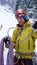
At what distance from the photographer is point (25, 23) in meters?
1.30

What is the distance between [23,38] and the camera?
129 centimetres

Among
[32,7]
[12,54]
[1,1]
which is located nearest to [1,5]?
[1,1]

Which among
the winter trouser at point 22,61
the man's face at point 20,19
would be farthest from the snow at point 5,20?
the winter trouser at point 22,61

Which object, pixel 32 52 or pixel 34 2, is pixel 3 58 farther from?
pixel 34 2

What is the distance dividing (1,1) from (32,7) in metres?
0.18

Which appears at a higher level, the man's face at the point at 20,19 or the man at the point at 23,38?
the man's face at the point at 20,19

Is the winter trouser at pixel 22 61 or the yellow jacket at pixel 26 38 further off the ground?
A: the yellow jacket at pixel 26 38

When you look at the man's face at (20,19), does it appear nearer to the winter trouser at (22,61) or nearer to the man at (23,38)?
the man at (23,38)

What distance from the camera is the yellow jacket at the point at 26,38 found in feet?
4.25

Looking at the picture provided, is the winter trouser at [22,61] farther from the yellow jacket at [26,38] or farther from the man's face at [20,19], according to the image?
the man's face at [20,19]

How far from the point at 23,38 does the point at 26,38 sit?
0.6 inches

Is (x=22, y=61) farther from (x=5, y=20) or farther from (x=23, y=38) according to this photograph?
(x=5, y=20)

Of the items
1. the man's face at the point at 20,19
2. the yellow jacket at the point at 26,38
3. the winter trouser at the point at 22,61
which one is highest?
the man's face at the point at 20,19

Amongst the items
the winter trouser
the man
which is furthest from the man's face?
the winter trouser
